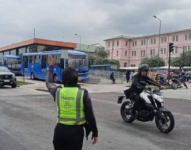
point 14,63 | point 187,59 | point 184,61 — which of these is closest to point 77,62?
point 14,63

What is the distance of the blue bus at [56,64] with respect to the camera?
1083 inches

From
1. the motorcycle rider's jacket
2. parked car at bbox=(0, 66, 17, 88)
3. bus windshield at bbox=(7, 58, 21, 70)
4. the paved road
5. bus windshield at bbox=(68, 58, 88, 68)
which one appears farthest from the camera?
bus windshield at bbox=(7, 58, 21, 70)

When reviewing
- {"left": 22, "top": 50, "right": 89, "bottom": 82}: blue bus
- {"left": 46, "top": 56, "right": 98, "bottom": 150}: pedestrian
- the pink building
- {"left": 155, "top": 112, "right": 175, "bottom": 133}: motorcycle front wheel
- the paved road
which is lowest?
the paved road

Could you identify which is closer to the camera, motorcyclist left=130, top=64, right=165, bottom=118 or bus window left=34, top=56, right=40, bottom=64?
motorcyclist left=130, top=64, right=165, bottom=118

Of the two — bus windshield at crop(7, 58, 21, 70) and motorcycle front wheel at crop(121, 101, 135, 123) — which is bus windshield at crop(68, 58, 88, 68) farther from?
motorcycle front wheel at crop(121, 101, 135, 123)

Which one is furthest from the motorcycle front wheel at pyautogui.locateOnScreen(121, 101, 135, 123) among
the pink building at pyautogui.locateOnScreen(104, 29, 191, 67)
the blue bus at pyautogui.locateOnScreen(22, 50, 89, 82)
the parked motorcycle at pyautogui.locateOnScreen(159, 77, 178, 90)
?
the pink building at pyautogui.locateOnScreen(104, 29, 191, 67)

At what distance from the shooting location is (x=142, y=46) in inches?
3804

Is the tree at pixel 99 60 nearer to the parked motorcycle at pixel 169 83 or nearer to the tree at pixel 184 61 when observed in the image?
→ the tree at pixel 184 61

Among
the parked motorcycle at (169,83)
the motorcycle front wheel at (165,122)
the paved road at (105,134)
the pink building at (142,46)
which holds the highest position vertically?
the pink building at (142,46)

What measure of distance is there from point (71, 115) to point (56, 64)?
2472 cm

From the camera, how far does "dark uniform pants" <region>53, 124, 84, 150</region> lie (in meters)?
3.28

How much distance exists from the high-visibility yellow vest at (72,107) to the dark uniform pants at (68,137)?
71mm

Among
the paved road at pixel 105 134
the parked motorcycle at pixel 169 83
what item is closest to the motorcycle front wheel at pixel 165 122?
the paved road at pixel 105 134

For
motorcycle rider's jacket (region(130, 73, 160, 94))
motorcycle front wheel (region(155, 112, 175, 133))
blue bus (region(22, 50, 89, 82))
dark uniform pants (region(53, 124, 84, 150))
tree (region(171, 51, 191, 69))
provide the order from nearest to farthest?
1. dark uniform pants (region(53, 124, 84, 150))
2. motorcycle front wheel (region(155, 112, 175, 133))
3. motorcycle rider's jacket (region(130, 73, 160, 94))
4. blue bus (region(22, 50, 89, 82))
5. tree (region(171, 51, 191, 69))
